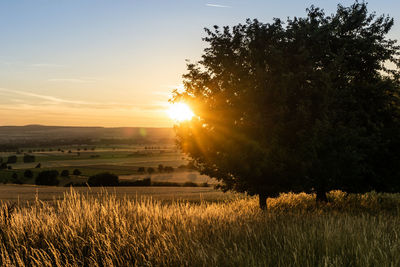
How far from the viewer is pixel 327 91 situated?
1313 centimetres

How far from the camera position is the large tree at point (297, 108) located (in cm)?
1316

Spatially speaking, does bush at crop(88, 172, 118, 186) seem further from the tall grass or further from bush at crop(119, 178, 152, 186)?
the tall grass

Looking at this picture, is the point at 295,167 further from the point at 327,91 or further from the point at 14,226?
the point at 14,226

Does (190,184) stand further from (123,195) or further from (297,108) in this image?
(297,108)

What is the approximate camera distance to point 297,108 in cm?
1303

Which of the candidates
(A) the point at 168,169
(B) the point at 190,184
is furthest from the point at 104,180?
(A) the point at 168,169

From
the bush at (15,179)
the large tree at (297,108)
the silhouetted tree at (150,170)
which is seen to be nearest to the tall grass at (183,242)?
the large tree at (297,108)

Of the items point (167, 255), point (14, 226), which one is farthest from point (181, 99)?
point (167, 255)

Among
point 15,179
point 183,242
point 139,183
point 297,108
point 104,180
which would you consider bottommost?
point 15,179

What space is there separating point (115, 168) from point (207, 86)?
194ft

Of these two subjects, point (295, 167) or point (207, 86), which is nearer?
point (295, 167)

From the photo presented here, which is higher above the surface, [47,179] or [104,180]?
[104,180]

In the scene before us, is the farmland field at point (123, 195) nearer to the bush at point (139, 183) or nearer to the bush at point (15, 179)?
the bush at point (139, 183)

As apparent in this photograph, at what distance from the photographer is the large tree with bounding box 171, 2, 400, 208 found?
13.2m
